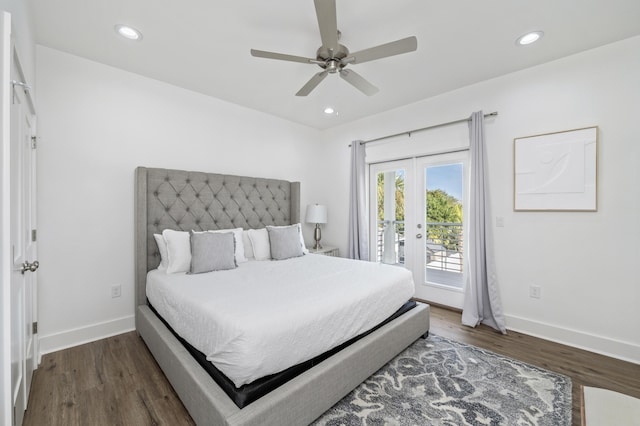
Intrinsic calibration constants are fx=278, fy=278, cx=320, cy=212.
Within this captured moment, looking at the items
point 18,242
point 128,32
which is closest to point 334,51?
point 128,32

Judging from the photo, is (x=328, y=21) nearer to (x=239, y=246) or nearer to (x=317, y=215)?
(x=239, y=246)

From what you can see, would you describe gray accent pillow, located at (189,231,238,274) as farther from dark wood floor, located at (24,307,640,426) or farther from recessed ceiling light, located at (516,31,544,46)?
recessed ceiling light, located at (516,31,544,46)

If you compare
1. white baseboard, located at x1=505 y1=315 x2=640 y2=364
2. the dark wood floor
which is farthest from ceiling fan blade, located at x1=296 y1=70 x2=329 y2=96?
white baseboard, located at x1=505 y1=315 x2=640 y2=364

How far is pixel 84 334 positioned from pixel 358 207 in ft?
11.2

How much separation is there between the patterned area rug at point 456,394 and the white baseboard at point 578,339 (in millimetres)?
726

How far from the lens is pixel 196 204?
3145 millimetres

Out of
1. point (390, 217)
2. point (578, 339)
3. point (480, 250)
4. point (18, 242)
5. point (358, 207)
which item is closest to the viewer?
point (18, 242)

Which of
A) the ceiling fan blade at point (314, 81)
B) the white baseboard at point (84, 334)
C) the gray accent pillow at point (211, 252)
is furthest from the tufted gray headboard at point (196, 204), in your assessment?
the ceiling fan blade at point (314, 81)

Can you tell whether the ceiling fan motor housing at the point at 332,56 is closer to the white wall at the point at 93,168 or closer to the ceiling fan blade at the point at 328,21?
the ceiling fan blade at the point at 328,21

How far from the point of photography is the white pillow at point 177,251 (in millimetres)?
2562

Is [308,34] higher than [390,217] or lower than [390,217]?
higher

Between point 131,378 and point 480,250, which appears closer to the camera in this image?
point 131,378

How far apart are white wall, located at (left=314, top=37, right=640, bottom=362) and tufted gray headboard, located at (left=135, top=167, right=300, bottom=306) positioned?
247 centimetres

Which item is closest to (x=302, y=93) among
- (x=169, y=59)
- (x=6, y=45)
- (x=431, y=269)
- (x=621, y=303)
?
(x=169, y=59)
